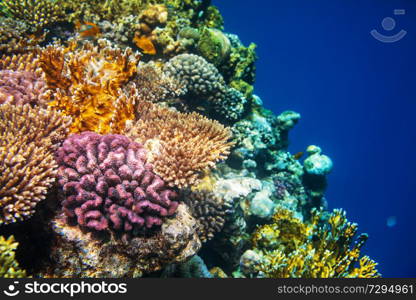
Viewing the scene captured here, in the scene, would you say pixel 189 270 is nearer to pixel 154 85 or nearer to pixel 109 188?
pixel 109 188

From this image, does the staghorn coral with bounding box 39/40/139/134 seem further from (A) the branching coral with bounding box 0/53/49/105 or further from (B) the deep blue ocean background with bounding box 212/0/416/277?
(B) the deep blue ocean background with bounding box 212/0/416/277

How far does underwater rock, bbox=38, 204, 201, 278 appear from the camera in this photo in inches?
138

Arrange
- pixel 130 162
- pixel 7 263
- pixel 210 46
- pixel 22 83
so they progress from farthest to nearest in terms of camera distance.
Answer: pixel 210 46 < pixel 22 83 < pixel 130 162 < pixel 7 263

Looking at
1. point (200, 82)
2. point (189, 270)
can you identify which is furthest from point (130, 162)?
point (200, 82)

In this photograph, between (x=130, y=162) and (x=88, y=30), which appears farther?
(x=88, y=30)

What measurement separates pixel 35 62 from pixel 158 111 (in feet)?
8.72

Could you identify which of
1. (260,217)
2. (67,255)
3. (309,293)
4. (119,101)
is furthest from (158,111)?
(309,293)

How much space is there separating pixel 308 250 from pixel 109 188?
12.9 feet

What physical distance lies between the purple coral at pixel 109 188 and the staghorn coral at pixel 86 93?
35.2 inches

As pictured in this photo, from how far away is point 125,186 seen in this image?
12.1 ft

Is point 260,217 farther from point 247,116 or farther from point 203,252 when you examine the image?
point 247,116

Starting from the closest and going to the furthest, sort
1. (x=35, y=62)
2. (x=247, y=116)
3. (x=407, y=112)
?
1. (x=35, y=62)
2. (x=247, y=116)
3. (x=407, y=112)

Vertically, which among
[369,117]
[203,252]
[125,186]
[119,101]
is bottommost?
[203,252]

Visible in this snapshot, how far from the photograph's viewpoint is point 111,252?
3602 millimetres
